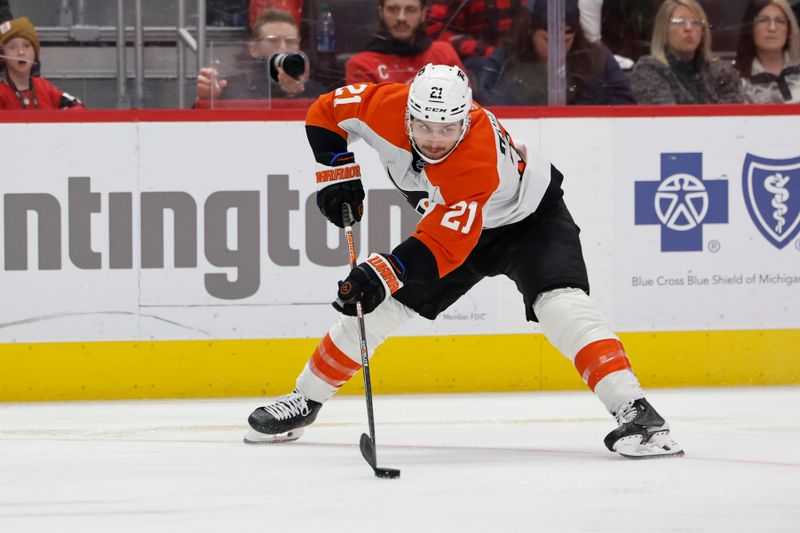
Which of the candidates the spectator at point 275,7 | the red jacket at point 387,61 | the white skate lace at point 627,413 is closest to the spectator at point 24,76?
the spectator at point 275,7

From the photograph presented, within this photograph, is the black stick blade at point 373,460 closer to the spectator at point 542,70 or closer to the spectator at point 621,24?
the spectator at point 542,70

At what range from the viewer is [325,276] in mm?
5145

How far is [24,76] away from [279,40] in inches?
38.7

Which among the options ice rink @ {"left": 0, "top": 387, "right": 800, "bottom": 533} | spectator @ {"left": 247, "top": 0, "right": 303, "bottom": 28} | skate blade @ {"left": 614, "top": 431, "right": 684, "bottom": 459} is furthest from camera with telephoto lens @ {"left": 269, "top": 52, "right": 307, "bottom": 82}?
skate blade @ {"left": 614, "top": 431, "right": 684, "bottom": 459}

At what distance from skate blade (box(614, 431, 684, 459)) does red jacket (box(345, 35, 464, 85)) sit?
212 cm

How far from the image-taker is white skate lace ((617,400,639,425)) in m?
3.59

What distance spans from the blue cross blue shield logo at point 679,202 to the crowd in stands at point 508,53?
0.91ft

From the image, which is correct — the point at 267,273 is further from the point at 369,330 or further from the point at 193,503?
the point at 193,503

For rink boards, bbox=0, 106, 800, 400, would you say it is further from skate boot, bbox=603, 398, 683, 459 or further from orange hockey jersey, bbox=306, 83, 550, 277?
skate boot, bbox=603, 398, 683, 459

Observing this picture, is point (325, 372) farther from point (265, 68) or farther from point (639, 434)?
point (265, 68)

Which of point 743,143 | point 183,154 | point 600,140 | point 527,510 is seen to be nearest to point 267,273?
point 183,154

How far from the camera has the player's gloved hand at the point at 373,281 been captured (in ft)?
10.9

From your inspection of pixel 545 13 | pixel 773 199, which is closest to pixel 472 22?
pixel 545 13

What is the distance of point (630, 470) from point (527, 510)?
0.58 m
